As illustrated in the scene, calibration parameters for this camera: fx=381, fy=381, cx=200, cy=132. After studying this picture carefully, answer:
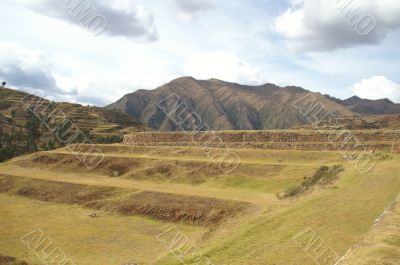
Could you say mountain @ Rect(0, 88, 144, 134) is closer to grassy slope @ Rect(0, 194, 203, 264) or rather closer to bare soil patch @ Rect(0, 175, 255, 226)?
bare soil patch @ Rect(0, 175, 255, 226)

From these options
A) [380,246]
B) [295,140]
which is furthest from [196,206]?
[295,140]

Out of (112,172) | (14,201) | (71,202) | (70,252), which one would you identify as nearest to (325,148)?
(112,172)

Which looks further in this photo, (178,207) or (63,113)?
(63,113)

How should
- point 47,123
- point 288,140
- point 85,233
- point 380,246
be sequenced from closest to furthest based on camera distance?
point 380,246 → point 85,233 → point 288,140 → point 47,123

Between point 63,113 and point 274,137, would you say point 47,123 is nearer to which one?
point 63,113

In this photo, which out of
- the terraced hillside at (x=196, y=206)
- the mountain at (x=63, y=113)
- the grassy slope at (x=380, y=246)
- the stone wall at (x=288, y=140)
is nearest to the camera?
the grassy slope at (x=380, y=246)

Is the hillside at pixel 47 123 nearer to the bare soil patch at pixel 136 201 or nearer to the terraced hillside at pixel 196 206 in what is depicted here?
the bare soil patch at pixel 136 201

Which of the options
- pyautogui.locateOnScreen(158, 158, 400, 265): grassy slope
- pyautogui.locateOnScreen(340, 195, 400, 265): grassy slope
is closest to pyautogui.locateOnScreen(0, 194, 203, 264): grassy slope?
pyautogui.locateOnScreen(158, 158, 400, 265): grassy slope

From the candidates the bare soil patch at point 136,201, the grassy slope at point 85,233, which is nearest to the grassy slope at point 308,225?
the grassy slope at point 85,233

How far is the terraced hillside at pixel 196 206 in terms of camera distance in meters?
17.6

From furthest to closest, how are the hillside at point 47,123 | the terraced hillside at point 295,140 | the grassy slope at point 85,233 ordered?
the hillside at point 47,123, the terraced hillside at point 295,140, the grassy slope at point 85,233

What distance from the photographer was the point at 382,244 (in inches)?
541

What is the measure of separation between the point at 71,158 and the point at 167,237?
32.1 meters

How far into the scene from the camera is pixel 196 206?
3061 cm
